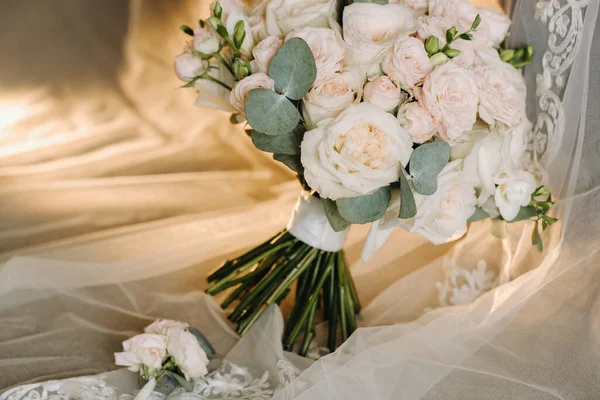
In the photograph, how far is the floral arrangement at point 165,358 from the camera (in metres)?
0.94

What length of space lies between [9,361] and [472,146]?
2.54 ft

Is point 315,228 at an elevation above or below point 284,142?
below

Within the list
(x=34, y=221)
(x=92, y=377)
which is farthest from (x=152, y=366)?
(x=34, y=221)

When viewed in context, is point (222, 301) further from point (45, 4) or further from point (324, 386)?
→ point (45, 4)

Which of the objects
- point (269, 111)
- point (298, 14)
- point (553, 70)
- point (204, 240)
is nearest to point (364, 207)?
point (269, 111)

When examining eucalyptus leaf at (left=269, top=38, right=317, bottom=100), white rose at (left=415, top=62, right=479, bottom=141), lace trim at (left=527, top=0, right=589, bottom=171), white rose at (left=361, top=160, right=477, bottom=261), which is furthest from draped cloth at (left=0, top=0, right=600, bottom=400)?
eucalyptus leaf at (left=269, top=38, right=317, bottom=100)

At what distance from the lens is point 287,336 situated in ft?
3.80

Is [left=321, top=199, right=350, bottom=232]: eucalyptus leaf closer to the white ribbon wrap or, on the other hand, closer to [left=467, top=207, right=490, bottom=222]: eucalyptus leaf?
the white ribbon wrap

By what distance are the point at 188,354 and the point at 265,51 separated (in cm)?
44

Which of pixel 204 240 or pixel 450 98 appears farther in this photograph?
pixel 204 240

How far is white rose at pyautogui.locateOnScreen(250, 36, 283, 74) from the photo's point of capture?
89cm

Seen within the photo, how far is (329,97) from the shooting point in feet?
2.76

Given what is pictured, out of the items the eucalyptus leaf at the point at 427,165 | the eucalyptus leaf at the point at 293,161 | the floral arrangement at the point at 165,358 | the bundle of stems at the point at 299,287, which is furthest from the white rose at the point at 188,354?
the eucalyptus leaf at the point at 427,165

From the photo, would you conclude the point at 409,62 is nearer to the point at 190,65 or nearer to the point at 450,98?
the point at 450,98
